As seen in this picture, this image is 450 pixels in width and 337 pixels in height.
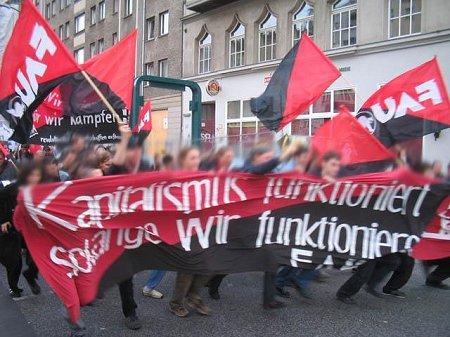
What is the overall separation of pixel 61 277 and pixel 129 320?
864 millimetres

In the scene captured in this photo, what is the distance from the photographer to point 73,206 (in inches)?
167

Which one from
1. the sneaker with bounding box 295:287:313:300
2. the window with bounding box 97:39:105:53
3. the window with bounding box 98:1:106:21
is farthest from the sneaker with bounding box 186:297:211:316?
the window with bounding box 98:1:106:21

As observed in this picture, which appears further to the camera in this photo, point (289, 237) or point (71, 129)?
point (71, 129)

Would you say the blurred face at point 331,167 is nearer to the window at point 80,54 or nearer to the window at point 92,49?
the window at point 92,49

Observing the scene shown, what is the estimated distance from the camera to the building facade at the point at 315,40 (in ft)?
51.1

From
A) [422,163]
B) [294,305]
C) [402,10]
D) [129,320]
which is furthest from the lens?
[402,10]

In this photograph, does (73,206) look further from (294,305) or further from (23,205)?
(294,305)

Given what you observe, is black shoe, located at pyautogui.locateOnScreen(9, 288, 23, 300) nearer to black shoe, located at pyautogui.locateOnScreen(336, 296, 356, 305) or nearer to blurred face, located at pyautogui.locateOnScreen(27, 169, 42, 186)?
blurred face, located at pyautogui.locateOnScreen(27, 169, 42, 186)

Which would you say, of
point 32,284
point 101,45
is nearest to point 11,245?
point 32,284

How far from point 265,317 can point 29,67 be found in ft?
12.4

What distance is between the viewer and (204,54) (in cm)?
2433

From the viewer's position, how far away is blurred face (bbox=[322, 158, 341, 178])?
5.07 meters

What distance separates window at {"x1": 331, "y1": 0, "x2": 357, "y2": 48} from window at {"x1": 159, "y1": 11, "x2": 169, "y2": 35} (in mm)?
11457

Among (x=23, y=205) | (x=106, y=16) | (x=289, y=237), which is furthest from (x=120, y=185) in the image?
(x=106, y=16)
